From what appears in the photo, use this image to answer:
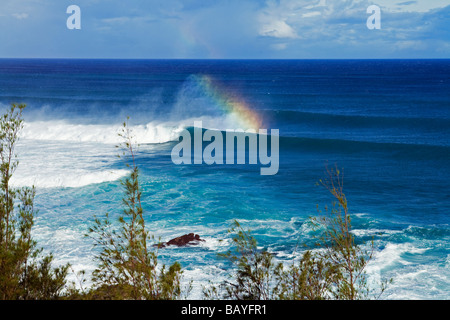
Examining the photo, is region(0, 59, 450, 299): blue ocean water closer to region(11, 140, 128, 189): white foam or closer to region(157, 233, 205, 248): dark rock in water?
region(11, 140, 128, 189): white foam

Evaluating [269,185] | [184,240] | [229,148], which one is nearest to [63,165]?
[269,185]

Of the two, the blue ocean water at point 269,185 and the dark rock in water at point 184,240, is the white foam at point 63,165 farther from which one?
the dark rock in water at point 184,240

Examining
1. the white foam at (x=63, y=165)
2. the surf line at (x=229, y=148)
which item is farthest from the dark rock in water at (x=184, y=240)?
the surf line at (x=229, y=148)

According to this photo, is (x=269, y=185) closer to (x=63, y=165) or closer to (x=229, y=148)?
(x=229, y=148)

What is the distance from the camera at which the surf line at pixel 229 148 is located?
30.2 meters

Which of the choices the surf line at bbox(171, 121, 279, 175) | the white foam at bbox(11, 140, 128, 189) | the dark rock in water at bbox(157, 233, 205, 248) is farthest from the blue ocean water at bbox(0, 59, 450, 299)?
the surf line at bbox(171, 121, 279, 175)

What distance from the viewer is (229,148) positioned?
34.9 m

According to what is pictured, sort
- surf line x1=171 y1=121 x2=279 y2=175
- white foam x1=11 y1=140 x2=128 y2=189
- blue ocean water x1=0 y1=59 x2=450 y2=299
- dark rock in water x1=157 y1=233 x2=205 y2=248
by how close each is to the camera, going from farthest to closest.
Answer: surf line x1=171 y1=121 x2=279 y2=175 < white foam x1=11 y1=140 x2=128 y2=189 < dark rock in water x1=157 y1=233 x2=205 y2=248 < blue ocean water x1=0 y1=59 x2=450 y2=299

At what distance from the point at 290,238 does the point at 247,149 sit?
17870 millimetres

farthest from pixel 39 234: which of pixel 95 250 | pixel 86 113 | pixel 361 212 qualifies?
pixel 86 113

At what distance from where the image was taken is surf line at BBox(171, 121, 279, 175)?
3019 centimetres

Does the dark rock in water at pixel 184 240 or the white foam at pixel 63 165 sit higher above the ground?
the white foam at pixel 63 165

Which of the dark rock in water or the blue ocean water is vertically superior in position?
the blue ocean water

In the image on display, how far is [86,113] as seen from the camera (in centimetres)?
5266
